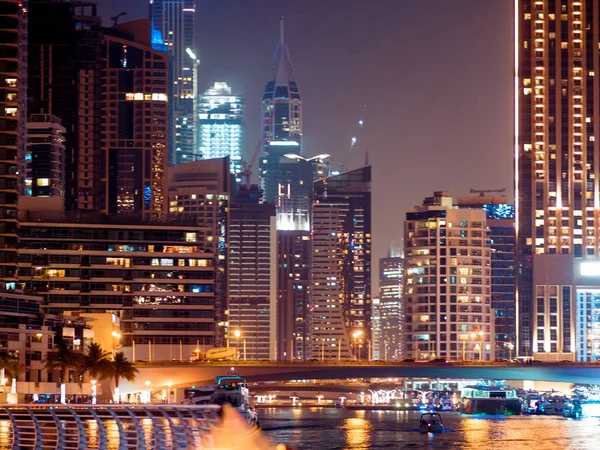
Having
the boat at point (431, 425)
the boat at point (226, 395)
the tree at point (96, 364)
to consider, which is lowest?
the boat at point (431, 425)

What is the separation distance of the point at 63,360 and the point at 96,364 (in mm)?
12257

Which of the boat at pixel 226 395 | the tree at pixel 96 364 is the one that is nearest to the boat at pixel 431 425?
the boat at pixel 226 395

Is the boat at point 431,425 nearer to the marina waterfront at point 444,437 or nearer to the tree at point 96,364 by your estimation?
the marina waterfront at point 444,437

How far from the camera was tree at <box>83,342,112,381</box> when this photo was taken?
194 metres

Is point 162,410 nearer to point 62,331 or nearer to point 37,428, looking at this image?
point 37,428

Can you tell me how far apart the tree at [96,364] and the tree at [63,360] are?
467 cm

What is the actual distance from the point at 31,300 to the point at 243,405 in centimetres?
4414

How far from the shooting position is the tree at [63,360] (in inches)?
7229

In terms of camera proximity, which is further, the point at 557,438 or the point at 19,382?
the point at 19,382

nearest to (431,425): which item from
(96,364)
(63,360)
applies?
(96,364)

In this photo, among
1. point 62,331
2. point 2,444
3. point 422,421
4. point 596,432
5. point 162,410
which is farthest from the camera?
point 62,331

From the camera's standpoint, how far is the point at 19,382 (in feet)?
576

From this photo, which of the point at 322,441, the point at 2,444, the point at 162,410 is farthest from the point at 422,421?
the point at 162,410

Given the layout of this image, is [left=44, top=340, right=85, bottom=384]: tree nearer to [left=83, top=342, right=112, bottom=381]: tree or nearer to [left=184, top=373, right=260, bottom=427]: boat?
[left=83, top=342, right=112, bottom=381]: tree
